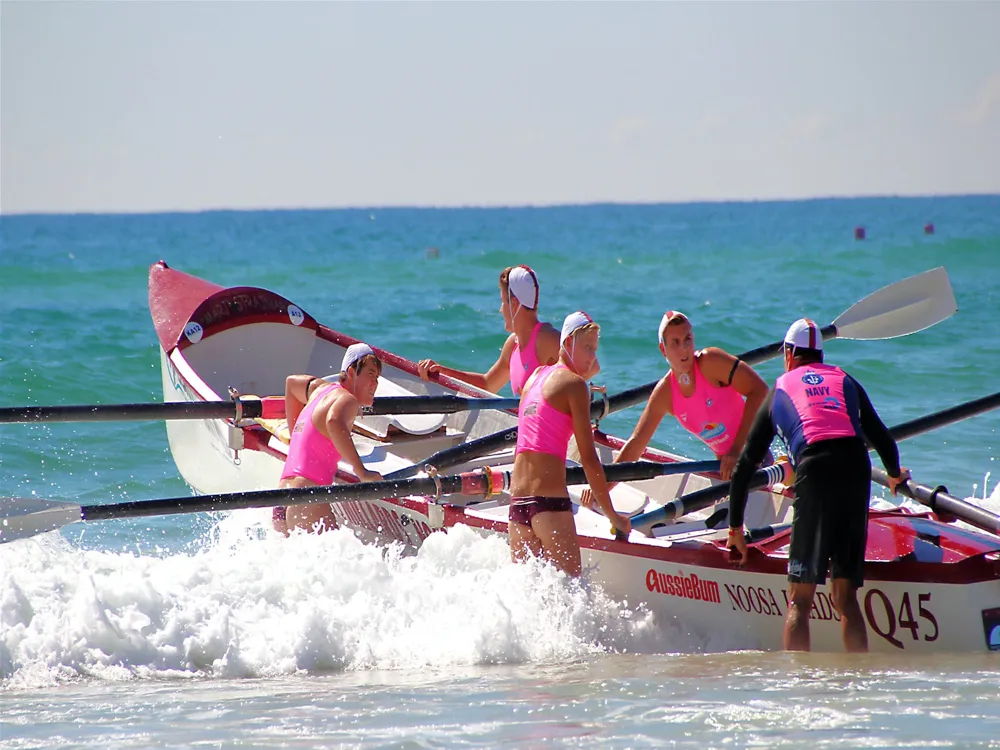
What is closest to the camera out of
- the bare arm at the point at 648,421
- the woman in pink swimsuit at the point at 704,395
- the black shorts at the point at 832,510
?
the black shorts at the point at 832,510

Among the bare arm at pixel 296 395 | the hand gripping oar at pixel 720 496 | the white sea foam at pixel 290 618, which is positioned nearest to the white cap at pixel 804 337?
the hand gripping oar at pixel 720 496

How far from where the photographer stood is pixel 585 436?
5.64 meters

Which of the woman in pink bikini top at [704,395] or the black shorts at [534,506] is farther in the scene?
the woman in pink bikini top at [704,395]

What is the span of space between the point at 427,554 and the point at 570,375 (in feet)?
4.87

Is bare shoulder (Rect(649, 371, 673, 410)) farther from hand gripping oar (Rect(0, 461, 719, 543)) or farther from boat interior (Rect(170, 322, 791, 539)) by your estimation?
boat interior (Rect(170, 322, 791, 539))

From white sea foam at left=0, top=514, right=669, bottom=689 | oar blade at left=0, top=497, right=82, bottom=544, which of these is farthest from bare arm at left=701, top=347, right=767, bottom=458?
oar blade at left=0, top=497, right=82, bottom=544

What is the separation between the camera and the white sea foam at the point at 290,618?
5789 mm

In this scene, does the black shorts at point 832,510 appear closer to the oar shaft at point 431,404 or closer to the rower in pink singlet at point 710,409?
the rower in pink singlet at point 710,409

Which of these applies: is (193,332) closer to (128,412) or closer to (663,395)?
(128,412)

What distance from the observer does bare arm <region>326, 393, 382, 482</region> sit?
675 cm

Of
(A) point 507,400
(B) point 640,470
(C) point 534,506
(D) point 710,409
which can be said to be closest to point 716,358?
(D) point 710,409

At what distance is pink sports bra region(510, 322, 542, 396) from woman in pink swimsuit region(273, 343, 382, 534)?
3.17ft

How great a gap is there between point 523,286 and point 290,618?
242cm

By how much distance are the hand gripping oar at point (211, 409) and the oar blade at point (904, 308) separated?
2.74m
